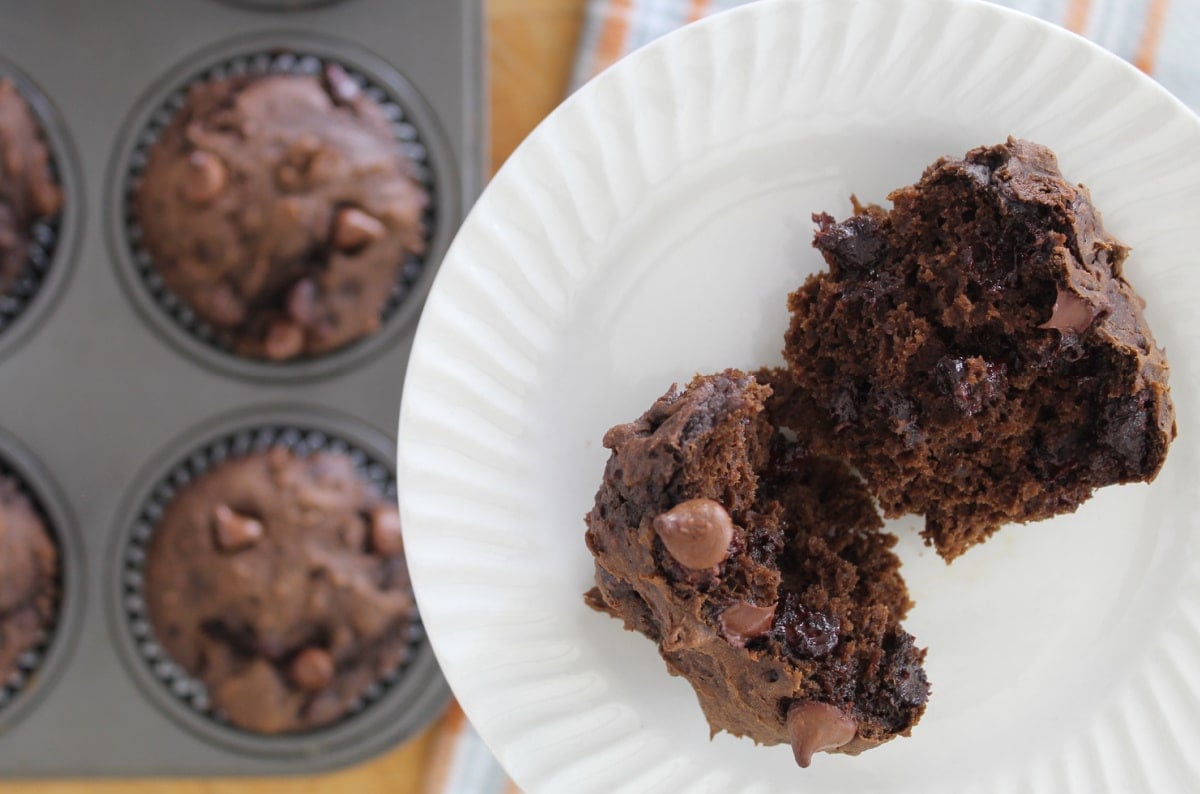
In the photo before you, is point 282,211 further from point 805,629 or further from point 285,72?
point 805,629

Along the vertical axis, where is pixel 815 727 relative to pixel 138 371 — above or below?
below

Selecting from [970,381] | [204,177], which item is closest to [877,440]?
[970,381]

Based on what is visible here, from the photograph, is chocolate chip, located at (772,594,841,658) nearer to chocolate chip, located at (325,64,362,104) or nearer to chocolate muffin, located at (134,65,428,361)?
chocolate muffin, located at (134,65,428,361)

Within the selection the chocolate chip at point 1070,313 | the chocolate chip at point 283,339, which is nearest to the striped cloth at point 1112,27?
the chocolate chip at point 283,339

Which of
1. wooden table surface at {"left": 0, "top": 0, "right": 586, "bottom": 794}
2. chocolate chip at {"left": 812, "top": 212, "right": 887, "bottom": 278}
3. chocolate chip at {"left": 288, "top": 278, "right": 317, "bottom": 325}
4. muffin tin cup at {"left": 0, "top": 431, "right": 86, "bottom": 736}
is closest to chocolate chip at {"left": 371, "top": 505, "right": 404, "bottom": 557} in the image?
chocolate chip at {"left": 288, "top": 278, "right": 317, "bottom": 325}

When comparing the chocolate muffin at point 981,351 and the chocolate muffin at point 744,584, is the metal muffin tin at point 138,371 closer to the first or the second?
the chocolate muffin at point 744,584

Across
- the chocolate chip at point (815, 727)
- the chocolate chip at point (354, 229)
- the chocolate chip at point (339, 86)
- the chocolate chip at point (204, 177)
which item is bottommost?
the chocolate chip at point (815, 727)

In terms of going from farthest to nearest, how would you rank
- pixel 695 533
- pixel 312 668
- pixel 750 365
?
A: pixel 312 668
pixel 750 365
pixel 695 533
